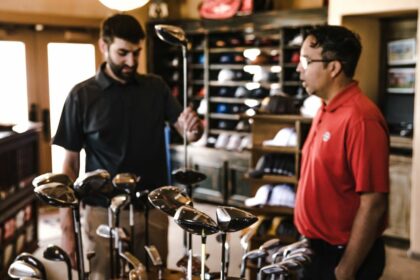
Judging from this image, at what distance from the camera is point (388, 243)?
5.90 metres

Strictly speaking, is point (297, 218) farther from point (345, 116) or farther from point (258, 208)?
point (258, 208)

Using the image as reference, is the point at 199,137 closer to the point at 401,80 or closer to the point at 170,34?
the point at 170,34

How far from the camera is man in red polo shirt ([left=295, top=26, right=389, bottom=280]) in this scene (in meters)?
2.30

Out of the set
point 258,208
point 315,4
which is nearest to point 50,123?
point 315,4

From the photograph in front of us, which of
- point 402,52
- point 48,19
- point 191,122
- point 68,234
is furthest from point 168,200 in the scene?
point 48,19

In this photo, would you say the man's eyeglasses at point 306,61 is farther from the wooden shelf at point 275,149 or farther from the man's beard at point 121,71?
the wooden shelf at point 275,149

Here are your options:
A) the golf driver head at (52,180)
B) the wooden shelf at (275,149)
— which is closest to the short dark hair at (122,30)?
the golf driver head at (52,180)

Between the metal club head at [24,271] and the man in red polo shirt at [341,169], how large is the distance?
115cm

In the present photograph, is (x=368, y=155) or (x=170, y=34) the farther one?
(x=170, y=34)

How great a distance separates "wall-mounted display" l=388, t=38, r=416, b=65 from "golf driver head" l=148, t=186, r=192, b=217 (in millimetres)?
4829

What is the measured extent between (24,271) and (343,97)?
144 centimetres

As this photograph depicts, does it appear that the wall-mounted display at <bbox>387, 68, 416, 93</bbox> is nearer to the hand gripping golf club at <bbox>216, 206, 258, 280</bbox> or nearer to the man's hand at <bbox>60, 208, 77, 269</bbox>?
the man's hand at <bbox>60, 208, 77, 269</bbox>

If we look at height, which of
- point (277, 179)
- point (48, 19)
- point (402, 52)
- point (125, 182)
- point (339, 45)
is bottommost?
point (277, 179)

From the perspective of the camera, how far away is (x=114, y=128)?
2.83 meters
